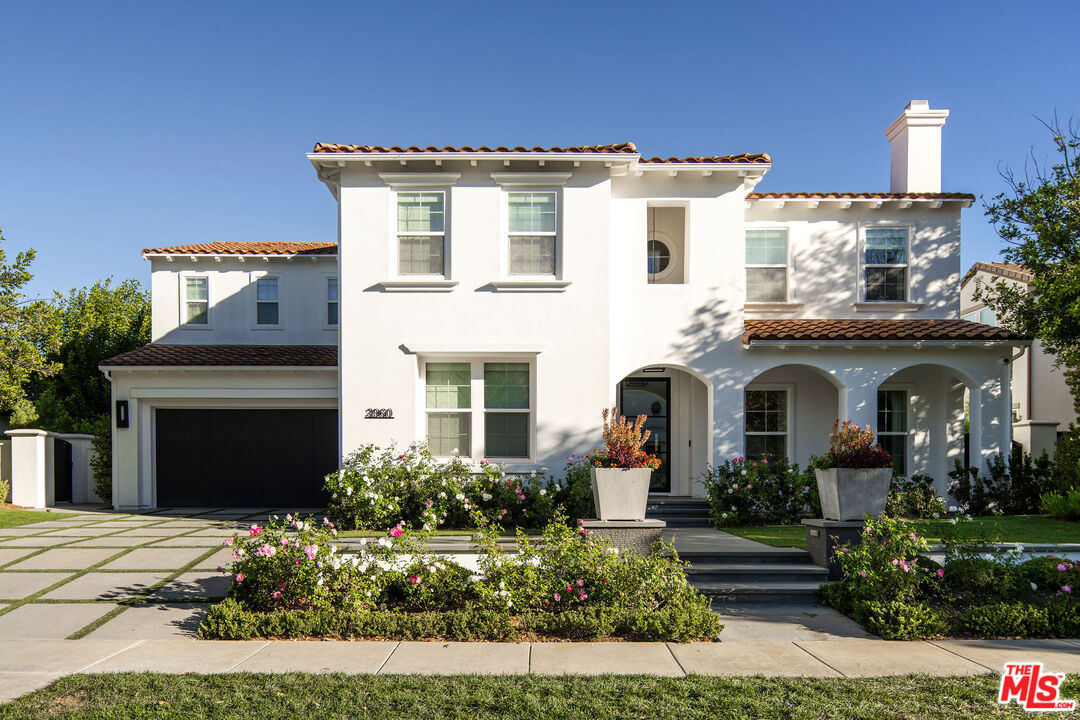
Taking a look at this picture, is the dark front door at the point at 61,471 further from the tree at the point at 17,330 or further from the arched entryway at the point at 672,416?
the arched entryway at the point at 672,416

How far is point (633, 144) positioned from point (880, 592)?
25.3ft

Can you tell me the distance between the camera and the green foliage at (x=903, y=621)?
6.57 metres

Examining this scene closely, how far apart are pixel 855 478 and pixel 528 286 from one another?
5.86m

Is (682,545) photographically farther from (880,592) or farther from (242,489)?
(242,489)

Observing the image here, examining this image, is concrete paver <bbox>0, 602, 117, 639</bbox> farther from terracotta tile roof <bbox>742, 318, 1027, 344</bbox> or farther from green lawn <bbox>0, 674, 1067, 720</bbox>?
terracotta tile roof <bbox>742, 318, 1027, 344</bbox>

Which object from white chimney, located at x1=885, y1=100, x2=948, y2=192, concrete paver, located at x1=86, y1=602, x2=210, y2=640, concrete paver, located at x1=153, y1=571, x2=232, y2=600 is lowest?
concrete paver, located at x1=86, y1=602, x2=210, y2=640

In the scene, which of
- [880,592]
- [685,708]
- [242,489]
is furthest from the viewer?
[242,489]

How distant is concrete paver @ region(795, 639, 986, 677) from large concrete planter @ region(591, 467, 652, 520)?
2.34 metres

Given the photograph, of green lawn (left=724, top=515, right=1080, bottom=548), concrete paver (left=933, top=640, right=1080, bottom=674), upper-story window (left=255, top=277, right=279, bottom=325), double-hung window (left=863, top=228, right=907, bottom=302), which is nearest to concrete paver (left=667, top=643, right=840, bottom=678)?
concrete paver (left=933, top=640, right=1080, bottom=674)

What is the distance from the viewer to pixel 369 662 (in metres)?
5.88

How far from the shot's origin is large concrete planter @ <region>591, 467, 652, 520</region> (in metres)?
8.07

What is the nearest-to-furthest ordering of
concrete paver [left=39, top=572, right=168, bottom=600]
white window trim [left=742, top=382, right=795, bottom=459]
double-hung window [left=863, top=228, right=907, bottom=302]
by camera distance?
concrete paver [left=39, top=572, right=168, bottom=600]
white window trim [left=742, top=382, right=795, bottom=459]
double-hung window [left=863, top=228, right=907, bottom=302]

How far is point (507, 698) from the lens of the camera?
4.97 meters

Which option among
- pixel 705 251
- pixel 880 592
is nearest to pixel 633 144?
pixel 705 251
